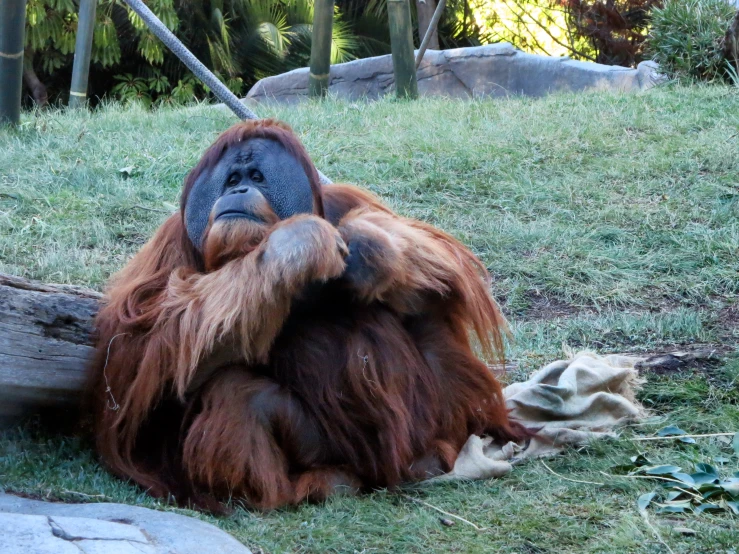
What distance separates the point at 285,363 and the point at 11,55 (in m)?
3.35

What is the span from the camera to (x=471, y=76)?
9531mm

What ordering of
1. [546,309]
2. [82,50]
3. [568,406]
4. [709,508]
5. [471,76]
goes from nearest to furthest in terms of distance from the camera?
[709,508] < [568,406] < [546,309] < [82,50] < [471,76]

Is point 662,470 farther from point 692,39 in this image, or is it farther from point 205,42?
point 205,42

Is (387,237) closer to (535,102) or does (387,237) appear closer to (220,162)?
(220,162)

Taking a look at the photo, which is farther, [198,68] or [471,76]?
[471,76]

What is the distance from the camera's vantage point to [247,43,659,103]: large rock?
29.5 ft

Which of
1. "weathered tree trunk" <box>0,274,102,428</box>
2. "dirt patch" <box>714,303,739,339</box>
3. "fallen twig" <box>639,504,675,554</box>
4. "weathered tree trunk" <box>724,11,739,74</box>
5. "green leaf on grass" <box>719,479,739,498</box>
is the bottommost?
"fallen twig" <box>639,504,675,554</box>

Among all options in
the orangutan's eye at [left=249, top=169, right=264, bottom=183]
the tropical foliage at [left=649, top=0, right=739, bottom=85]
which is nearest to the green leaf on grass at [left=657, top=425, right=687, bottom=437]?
the orangutan's eye at [left=249, top=169, right=264, bottom=183]

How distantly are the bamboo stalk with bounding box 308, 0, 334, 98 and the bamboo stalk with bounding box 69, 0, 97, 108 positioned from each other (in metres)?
1.57

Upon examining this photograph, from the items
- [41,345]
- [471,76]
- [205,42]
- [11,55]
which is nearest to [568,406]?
[41,345]

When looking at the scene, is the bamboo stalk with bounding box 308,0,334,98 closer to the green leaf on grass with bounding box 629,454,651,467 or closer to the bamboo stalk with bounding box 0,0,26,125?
the bamboo stalk with bounding box 0,0,26,125

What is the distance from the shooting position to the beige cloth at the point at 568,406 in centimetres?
271

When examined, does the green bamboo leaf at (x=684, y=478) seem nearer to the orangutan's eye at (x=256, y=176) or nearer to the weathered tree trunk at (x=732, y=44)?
the orangutan's eye at (x=256, y=176)

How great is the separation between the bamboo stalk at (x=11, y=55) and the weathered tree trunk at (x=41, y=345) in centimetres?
282
